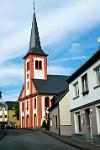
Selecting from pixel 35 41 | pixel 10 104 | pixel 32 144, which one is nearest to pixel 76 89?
pixel 32 144

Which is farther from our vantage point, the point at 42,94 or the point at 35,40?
the point at 35,40

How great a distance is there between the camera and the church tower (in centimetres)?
8288

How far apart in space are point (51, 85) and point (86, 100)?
2192 inches

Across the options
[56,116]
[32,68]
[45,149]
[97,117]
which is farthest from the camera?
[32,68]

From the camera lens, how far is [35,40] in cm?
8662

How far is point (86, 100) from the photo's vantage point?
2658cm

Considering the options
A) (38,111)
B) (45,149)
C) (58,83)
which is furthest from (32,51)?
(45,149)

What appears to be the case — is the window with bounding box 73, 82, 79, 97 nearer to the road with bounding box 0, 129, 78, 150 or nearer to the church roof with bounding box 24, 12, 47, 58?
the road with bounding box 0, 129, 78, 150

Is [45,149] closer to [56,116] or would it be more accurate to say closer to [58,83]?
[56,116]

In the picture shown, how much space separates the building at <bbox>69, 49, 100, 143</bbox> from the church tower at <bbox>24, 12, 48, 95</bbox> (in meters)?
50.7

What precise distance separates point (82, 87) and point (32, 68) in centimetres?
5504

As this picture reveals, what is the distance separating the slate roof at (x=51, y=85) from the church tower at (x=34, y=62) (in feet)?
6.06

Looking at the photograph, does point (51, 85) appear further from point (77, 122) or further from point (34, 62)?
point (77, 122)

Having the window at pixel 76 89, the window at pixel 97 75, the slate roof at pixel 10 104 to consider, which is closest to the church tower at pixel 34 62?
the slate roof at pixel 10 104
